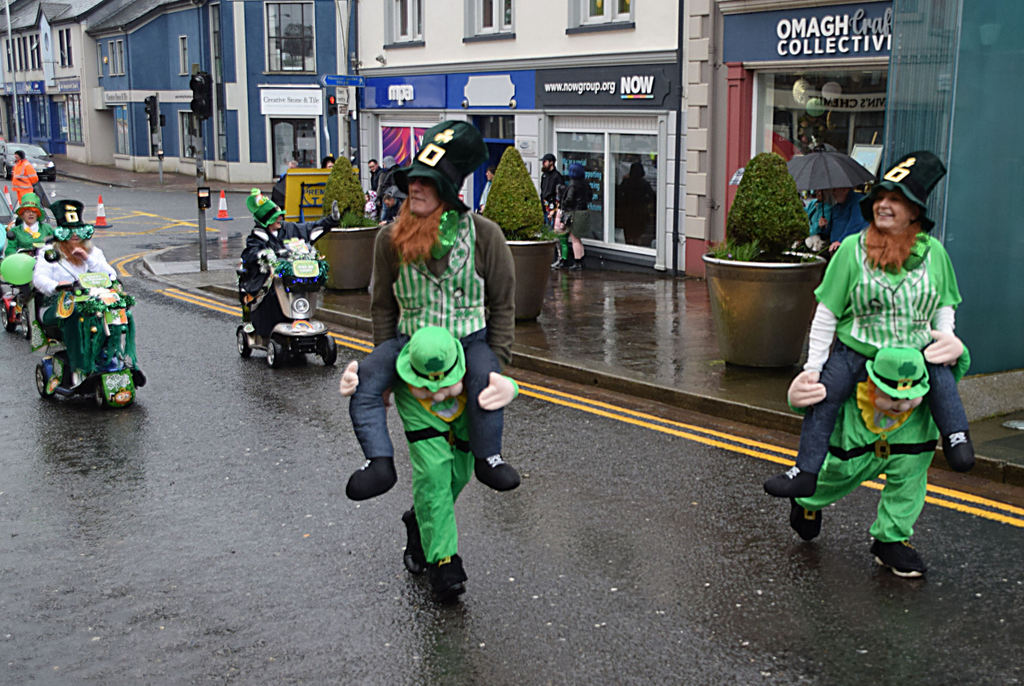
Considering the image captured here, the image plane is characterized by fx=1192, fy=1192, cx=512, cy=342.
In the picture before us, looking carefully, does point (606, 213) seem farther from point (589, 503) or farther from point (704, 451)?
point (589, 503)

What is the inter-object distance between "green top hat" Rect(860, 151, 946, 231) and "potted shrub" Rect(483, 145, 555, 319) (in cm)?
693

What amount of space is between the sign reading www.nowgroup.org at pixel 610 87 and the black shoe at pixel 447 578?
12678 mm

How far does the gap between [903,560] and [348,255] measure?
10842mm

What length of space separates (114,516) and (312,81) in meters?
40.5

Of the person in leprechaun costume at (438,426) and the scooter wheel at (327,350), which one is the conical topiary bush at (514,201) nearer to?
the scooter wheel at (327,350)

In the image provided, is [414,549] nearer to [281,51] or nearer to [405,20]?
[405,20]

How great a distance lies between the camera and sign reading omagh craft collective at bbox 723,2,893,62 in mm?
13680

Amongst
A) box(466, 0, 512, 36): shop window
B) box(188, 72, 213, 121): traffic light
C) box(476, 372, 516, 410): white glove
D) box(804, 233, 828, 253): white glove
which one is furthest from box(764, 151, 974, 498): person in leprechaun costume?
box(188, 72, 213, 121): traffic light

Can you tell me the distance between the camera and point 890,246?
5.35 meters

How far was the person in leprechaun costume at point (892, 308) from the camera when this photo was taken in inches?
211

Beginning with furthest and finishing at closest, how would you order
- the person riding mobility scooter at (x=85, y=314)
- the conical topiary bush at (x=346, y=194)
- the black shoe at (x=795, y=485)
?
the conical topiary bush at (x=346, y=194), the person riding mobility scooter at (x=85, y=314), the black shoe at (x=795, y=485)

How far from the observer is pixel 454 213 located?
5.16 meters

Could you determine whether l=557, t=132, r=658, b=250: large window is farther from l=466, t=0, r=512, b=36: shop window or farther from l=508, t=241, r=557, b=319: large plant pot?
l=508, t=241, r=557, b=319: large plant pot

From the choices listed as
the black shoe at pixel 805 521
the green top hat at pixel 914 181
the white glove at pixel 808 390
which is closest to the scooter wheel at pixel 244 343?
the black shoe at pixel 805 521
